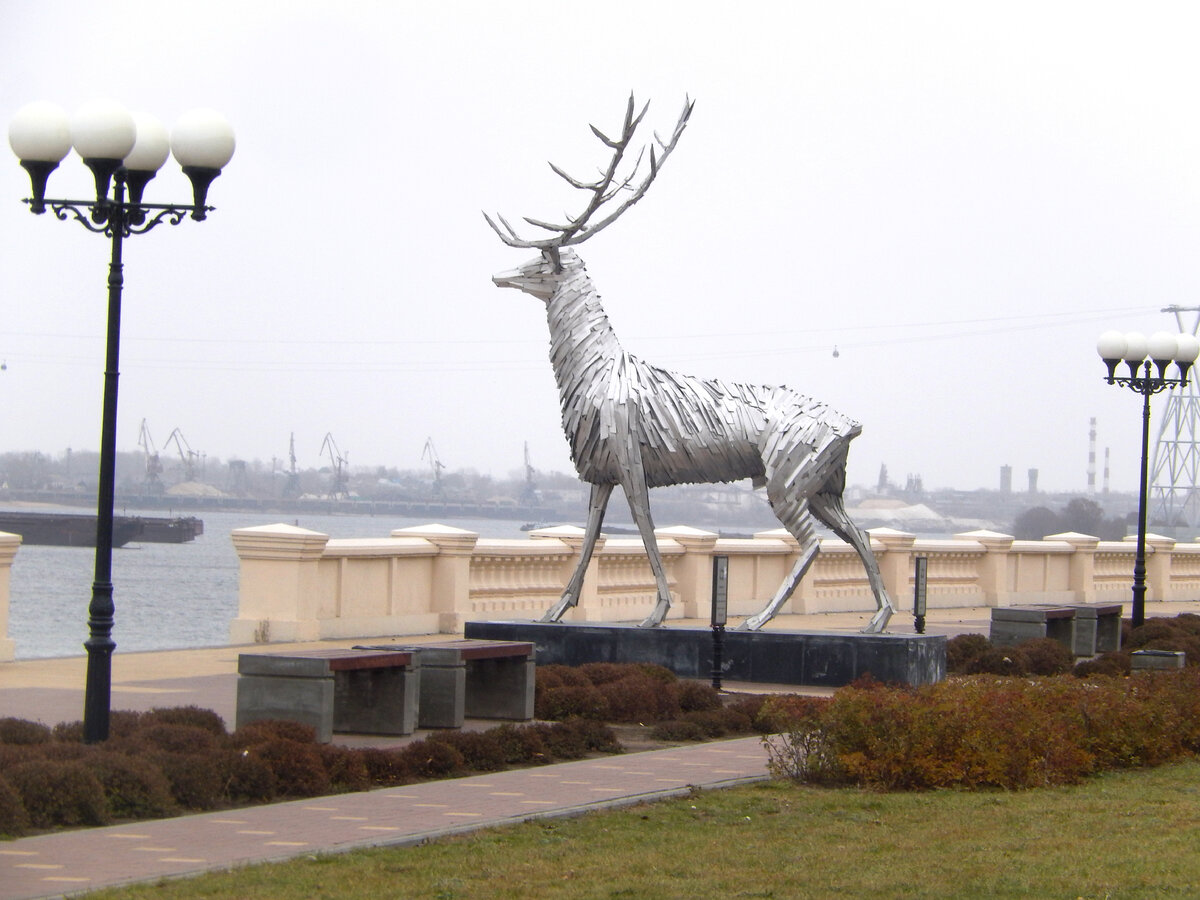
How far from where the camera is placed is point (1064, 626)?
2234cm

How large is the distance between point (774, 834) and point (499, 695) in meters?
5.00

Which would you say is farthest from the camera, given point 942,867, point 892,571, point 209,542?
point 209,542

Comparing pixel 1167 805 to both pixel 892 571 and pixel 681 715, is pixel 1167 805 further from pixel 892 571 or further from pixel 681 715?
pixel 892 571

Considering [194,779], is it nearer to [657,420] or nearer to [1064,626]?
[657,420]

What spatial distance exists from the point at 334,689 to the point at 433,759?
147 centimetres

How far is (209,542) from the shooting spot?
11794 cm

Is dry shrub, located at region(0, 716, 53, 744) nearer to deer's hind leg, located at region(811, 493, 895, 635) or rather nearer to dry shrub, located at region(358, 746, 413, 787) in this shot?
dry shrub, located at region(358, 746, 413, 787)

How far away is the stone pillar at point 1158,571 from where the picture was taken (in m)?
37.3

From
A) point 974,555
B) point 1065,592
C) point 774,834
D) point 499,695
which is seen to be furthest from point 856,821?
point 1065,592

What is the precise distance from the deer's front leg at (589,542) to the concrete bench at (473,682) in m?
3.93

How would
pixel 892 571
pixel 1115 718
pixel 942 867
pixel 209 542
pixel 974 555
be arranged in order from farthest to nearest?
pixel 209 542
pixel 974 555
pixel 892 571
pixel 1115 718
pixel 942 867

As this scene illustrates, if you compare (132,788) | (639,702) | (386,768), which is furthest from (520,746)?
(132,788)

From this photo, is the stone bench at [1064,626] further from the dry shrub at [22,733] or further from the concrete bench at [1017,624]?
the dry shrub at [22,733]

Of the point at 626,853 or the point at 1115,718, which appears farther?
the point at 1115,718
